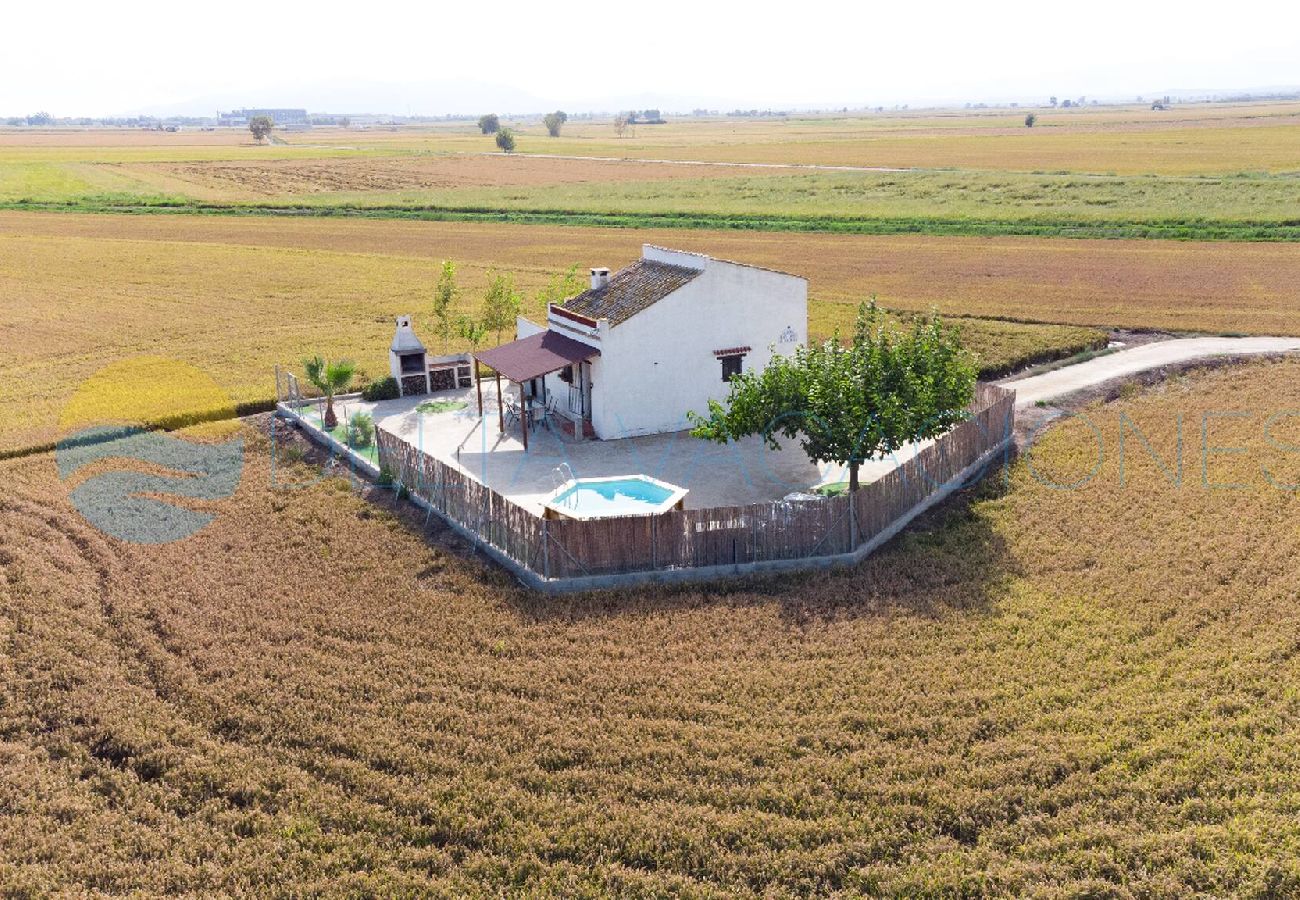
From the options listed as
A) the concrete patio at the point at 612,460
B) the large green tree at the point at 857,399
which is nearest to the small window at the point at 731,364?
the concrete patio at the point at 612,460

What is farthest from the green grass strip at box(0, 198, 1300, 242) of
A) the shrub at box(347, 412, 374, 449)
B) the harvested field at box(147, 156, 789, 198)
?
the shrub at box(347, 412, 374, 449)

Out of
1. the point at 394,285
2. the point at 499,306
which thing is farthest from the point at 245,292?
the point at 499,306

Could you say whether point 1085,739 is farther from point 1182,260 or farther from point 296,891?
point 1182,260

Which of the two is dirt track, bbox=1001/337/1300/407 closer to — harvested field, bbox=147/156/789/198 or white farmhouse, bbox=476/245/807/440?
white farmhouse, bbox=476/245/807/440

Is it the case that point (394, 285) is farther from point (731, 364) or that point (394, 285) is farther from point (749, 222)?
point (731, 364)

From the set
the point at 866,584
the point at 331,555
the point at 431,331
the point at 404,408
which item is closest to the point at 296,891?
the point at 331,555

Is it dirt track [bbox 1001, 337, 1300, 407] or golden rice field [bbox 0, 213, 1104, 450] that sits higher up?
golden rice field [bbox 0, 213, 1104, 450]

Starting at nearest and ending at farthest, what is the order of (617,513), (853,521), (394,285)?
1. (853,521)
2. (617,513)
3. (394,285)
